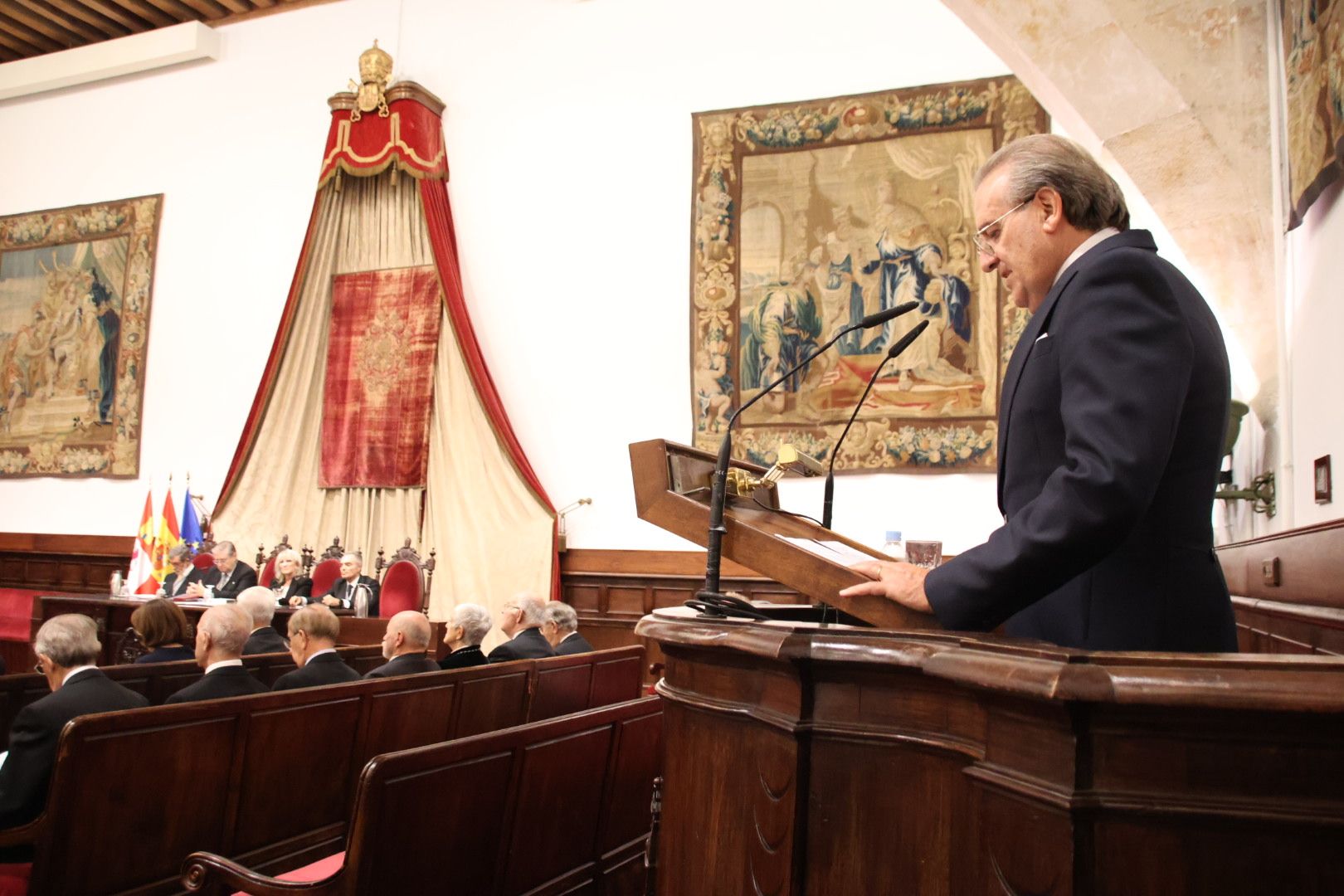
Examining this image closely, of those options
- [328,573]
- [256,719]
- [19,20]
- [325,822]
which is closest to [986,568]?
[256,719]

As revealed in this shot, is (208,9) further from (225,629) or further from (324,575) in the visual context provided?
(225,629)

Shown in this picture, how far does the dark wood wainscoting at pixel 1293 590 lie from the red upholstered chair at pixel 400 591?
19.9 ft

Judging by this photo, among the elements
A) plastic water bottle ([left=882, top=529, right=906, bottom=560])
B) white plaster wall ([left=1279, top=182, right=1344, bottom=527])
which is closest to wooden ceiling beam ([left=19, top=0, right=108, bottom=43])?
plastic water bottle ([left=882, top=529, right=906, bottom=560])

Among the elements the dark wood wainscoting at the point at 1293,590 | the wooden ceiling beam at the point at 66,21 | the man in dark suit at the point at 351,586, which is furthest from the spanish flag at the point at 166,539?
the dark wood wainscoting at the point at 1293,590

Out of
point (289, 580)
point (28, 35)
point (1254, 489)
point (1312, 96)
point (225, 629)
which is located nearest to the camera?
point (1312, 96)

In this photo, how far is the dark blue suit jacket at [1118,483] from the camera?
1275 millimetres

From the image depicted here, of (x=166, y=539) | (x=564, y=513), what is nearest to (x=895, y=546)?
(x=564, y=513)

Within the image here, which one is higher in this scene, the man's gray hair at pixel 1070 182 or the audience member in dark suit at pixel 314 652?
the man's gray hair at pixel 1070 182

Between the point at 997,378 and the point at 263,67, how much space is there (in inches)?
304

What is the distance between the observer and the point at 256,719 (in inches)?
135

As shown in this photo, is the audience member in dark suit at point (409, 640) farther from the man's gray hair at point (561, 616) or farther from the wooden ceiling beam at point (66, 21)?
the wooden ceiling beam at point (66, 21)

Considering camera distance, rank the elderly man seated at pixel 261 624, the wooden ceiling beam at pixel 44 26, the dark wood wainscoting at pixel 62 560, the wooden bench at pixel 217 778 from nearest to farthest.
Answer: the wooden bench at pixel 217 778 < the elderly man seated at pixel 261 624 < the dark wood wainscoting at pixel 62 560 < the wooden ceiling beam at pixel 44 26

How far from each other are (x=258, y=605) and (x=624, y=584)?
11.3 ft

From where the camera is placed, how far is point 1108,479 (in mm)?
1255
